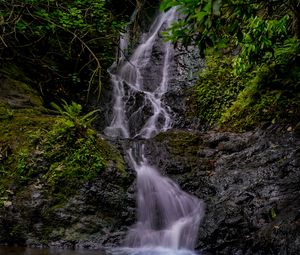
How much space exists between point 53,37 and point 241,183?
5.83 metres

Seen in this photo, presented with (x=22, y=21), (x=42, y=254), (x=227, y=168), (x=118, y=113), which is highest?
(x=22, y=21)

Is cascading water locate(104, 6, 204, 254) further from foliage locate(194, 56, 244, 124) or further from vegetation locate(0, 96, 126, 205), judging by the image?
foliage locate(194, 56, 244, 124)

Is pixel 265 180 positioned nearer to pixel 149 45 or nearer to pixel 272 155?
pixel 272 155

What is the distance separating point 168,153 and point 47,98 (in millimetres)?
3432

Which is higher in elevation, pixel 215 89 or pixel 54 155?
pixel 215 89

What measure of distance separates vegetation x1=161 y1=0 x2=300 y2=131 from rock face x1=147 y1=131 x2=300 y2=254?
1.91ft

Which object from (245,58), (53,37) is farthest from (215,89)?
(53,37)

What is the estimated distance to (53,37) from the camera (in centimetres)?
881

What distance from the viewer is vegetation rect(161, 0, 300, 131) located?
2.72 meters

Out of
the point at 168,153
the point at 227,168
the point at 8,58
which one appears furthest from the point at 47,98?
the point at 227,168

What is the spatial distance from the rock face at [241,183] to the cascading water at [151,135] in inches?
8.0

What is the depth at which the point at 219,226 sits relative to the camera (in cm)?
455

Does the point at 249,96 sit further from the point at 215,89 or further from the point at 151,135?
the point at 151,135

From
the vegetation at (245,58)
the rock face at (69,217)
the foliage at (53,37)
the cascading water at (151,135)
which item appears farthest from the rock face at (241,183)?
the foliage at (53,37)
